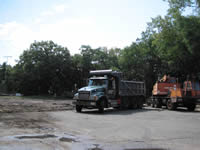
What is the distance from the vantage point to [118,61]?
55594mm

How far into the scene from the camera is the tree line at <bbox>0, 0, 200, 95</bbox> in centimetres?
3331

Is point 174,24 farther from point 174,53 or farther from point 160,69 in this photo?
point 160,69

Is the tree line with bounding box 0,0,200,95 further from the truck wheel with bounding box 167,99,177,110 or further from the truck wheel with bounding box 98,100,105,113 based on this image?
the truck wheel with bounding box 98,100,105,113

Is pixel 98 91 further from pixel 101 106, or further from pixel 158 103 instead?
pixel 158 103

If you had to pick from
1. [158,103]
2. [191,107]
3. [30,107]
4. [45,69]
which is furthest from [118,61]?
[30,107]

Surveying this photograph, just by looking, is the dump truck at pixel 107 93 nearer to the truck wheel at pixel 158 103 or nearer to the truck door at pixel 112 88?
the truck door at pixel 112 88

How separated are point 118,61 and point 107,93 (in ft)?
123

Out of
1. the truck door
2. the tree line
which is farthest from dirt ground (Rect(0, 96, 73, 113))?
the tree line

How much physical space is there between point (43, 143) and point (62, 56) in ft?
165

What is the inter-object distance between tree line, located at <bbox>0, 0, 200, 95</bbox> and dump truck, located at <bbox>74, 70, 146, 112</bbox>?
13.1 m

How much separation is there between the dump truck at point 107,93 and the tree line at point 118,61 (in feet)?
42.8

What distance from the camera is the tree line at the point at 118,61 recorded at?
33.3 meters

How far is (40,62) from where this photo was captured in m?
51.3

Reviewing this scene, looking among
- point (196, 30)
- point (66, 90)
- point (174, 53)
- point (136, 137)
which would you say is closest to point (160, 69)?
point (174, 53)
